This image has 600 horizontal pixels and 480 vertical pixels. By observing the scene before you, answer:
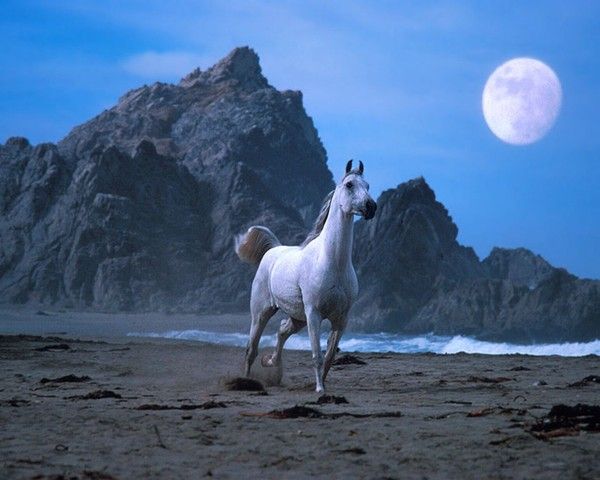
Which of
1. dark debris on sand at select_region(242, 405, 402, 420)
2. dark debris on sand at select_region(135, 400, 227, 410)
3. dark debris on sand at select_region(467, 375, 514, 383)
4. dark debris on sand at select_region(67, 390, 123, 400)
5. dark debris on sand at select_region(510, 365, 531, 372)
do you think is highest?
dark debris on sand at select_region(510, 365, 531, 372)

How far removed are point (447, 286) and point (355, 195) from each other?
41982 millimetres

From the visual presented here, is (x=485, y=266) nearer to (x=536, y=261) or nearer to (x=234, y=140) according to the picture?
(x=536, y=261)

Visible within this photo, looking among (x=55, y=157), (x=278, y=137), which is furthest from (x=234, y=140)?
(x=55, y=157)

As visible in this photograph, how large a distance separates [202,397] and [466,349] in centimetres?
2236

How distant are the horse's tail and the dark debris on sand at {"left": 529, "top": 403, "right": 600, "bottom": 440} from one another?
776cm

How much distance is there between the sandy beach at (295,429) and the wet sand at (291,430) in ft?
0.04

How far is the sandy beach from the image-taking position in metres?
5.15

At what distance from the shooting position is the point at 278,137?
95312mm

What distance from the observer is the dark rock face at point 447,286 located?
39.1 metres

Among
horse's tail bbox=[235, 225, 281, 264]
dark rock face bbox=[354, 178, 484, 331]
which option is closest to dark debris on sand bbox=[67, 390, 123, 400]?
horse's tail bbox=[235, 225, 281, 264]

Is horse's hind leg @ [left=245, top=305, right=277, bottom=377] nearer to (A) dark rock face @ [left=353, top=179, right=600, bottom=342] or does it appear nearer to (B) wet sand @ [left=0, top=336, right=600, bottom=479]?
(B) wet sand @ [left=0, top=336, right=600, bottom=479]

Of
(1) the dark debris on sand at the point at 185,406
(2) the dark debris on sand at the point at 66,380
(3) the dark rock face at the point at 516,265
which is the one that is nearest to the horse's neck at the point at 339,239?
(1) the dark debris on sand at the point at 185,406

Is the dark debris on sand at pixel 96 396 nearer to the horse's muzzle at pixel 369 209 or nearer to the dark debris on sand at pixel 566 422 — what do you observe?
the horse's muzzle at pixel 369 209

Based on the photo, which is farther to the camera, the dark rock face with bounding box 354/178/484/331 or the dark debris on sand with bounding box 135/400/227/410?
the dark rock face with bounding box 354/178/484/331
